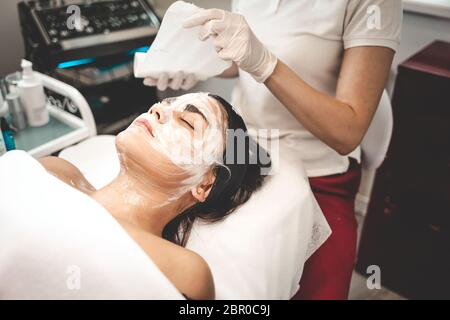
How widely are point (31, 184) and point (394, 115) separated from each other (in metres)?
1.26

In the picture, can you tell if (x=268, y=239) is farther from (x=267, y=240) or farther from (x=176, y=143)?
(x=176, y=143)

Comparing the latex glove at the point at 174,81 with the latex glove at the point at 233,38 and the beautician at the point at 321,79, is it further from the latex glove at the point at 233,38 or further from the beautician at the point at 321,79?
the latex glove at the point at 233,38

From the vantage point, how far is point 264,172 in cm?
115

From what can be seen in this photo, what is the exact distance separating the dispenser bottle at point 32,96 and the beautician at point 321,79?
416 millimetres

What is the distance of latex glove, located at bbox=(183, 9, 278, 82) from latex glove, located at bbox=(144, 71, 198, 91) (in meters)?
0.23

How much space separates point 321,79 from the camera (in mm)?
1240

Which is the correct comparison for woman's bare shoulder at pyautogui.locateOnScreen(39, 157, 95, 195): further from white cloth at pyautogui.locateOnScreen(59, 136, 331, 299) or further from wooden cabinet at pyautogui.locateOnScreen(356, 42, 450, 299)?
wooden cabinet at pyautogui.locateOnScreen(356, 42, 450, 299)

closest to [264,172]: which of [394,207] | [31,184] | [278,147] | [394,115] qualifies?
[278,147]

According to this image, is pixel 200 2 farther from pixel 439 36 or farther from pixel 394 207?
pixel 394 207

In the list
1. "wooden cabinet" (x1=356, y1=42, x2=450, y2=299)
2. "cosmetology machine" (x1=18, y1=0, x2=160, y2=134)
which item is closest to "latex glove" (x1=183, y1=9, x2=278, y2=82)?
"wooden cabinet" (x1=356, y1=42, x2=450, y2=299)

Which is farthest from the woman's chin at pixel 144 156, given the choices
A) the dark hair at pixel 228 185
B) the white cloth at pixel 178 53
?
the white cloth at pixel 178 53

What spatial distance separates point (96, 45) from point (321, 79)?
110cm

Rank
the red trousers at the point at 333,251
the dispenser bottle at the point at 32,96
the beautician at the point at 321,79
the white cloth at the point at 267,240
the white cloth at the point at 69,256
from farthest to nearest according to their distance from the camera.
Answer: the dispenser bottle at the point at 32,96 < the red trousers at the point at 333,251 < the beautician at the point at 321,79 < the white cloth at the point at 267,240 < the white cloth at the point at 69,256

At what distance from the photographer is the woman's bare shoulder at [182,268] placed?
2.74 ft
